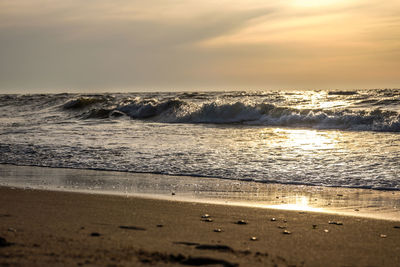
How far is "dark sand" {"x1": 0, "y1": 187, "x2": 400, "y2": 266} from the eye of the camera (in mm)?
3838

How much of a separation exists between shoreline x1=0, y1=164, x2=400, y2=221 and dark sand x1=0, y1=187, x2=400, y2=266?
1.80 ft

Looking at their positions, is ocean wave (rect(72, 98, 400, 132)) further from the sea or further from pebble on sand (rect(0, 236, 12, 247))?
pebble on sand (rect(0, 236, 12, 247))

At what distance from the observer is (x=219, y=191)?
750cm

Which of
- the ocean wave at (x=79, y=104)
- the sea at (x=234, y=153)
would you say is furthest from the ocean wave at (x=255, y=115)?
the ocean wave at (x=79, y=104)

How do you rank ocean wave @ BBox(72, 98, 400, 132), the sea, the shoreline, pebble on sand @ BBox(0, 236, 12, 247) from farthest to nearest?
ocean wave @ BBox(72, 98, 400, 132)
the sea
the shoreline
pebble on sand @ BBox(0, 236, 12, 247)

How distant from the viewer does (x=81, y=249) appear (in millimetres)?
3936

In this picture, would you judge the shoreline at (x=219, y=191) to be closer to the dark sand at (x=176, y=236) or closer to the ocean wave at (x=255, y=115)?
the dark sand at (x=176, y=236)

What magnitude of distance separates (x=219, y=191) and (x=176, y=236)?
9.75 ft

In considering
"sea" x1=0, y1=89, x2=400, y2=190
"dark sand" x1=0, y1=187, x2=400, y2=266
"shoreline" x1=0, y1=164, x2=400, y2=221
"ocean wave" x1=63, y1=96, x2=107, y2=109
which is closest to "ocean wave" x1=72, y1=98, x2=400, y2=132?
"sea" x1=0, y1=89, x2=400, y2=190

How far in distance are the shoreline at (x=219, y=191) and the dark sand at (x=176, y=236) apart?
548mm

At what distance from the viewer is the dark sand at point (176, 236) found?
3.84 m

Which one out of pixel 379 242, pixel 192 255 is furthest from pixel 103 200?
pixel 379 242

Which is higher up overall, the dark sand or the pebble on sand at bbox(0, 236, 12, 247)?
the pebble on sand at bbox(0, 236, 12, 247)

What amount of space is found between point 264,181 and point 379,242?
3670mm
